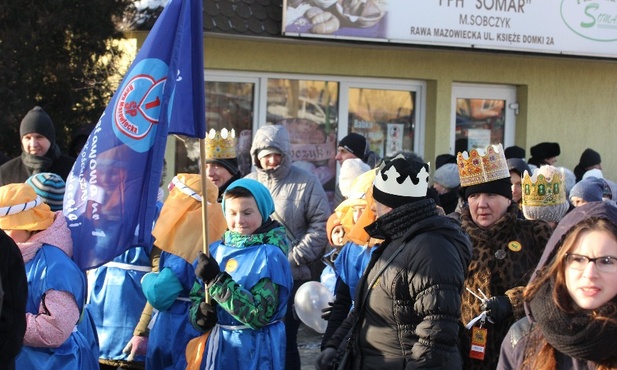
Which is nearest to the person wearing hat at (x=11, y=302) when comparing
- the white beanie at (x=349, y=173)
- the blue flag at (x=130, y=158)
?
the blue flag at (x=130, y=158)

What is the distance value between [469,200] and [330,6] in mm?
4413

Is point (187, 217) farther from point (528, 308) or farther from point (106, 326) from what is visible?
point (528, 308)

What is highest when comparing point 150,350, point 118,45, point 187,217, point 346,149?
point 118,45

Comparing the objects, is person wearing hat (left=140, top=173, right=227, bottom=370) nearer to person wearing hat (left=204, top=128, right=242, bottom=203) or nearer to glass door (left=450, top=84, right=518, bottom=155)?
person wearing hat (left=204, top=128, right=242, bottom=203)

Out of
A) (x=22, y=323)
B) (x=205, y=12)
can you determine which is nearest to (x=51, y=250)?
(x=22, y=323)

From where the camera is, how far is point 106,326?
5824 millimetres

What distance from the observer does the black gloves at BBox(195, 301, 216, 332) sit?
513cm

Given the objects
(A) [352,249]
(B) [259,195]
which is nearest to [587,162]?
(A) [352,249]

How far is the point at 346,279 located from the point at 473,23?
225 inches

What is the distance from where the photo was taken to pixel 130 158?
4.86 metres

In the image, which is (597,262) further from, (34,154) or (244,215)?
(34,154)

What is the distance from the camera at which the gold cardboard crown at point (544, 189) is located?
6230 millimetres

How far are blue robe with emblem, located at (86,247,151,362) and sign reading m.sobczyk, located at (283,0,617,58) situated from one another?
163 inches

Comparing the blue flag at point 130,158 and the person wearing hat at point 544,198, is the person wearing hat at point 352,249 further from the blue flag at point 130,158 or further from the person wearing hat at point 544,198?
the person wearing hat at point 544,198
